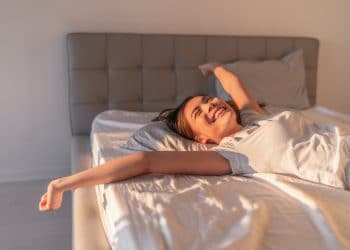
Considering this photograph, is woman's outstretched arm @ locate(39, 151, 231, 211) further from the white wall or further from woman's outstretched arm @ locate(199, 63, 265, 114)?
the white wall

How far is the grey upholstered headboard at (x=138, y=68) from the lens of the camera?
88.1 inches

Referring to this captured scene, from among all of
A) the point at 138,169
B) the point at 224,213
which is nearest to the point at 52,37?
the point at 138,169

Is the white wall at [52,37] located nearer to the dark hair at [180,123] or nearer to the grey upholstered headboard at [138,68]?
the grey upholstered headboard at [138,68]

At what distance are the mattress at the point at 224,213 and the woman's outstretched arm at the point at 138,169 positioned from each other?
1.1 inches

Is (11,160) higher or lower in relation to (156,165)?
lower

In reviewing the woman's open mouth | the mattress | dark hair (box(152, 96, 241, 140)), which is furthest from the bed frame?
the mattress

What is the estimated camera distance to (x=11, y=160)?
92.3 inches

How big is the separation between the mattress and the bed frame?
942mm

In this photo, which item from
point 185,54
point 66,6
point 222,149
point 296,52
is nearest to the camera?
point 222,149

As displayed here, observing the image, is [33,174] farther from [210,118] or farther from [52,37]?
[210,118]

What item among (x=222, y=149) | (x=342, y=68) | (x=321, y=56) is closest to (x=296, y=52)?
(x=321, y=56)

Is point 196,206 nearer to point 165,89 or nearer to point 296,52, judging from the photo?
point 165,89

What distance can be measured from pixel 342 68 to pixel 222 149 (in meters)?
1.93

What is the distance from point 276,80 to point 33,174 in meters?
1.63
